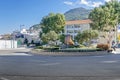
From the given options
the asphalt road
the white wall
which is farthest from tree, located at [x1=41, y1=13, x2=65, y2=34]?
the asphalt road

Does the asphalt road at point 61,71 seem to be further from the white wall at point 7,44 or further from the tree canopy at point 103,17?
the white wall at point 7,44

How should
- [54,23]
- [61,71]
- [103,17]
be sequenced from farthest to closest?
[54,23]
[103,17]
[61,71]

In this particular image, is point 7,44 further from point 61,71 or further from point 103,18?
point 61,71

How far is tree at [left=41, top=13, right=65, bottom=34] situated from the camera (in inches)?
3297

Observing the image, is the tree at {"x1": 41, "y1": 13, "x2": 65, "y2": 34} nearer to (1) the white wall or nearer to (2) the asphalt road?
(1) the white wall

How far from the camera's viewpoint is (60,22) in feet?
281

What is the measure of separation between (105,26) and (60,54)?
31.1m

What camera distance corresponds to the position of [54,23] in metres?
84.2

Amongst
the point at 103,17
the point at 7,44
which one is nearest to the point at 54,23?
the point at 7,44

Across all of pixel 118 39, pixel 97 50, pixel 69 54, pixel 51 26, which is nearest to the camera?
pixel 69 54

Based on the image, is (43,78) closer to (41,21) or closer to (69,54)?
(69,54)

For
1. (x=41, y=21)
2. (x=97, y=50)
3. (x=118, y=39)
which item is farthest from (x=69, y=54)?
(x=118, y=39)

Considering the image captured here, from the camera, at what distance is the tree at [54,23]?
275 feet

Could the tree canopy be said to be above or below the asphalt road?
above
